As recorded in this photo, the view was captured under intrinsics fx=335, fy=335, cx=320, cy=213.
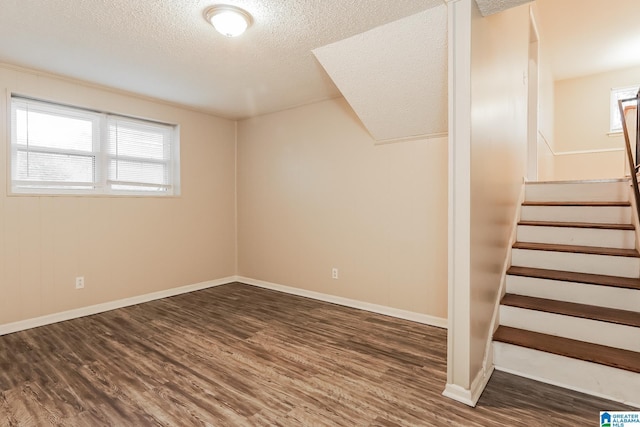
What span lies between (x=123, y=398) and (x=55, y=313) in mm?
1941

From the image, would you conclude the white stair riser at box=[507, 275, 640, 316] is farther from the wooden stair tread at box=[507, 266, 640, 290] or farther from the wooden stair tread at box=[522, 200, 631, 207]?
the wooden stair tread at box=[522, 200, 631, 207]

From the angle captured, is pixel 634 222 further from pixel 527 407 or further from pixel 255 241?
pixel 255 241

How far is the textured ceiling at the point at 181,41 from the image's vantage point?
2152 mm

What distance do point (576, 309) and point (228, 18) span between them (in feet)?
9.94

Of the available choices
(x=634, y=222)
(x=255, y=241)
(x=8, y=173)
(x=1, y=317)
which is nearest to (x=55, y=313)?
→ (x=1, y=317)

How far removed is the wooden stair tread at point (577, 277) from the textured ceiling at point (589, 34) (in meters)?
3.19

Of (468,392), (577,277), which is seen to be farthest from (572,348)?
(468,392)

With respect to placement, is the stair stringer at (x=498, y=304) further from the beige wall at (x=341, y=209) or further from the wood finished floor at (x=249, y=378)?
the beige wall at (x=341, y=209)

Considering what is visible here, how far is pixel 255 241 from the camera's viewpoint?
4.83 metres

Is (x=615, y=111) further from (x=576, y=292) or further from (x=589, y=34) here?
(x=576, y=292)

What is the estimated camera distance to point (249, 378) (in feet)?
7.30

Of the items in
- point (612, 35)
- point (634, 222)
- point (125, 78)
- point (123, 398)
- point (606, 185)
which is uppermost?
point (612, 35)

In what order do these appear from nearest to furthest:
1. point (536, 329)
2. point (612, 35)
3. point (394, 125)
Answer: point (536, 329) < point (394, 125) < point (612, 35)

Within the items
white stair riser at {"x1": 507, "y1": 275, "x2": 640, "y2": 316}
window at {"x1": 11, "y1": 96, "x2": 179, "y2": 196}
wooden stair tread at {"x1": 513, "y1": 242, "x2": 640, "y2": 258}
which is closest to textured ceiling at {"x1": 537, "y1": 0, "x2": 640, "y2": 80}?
wooden stair tread at {"x1": 513, "y1": 242, "x2": 640, "y2": 258}
